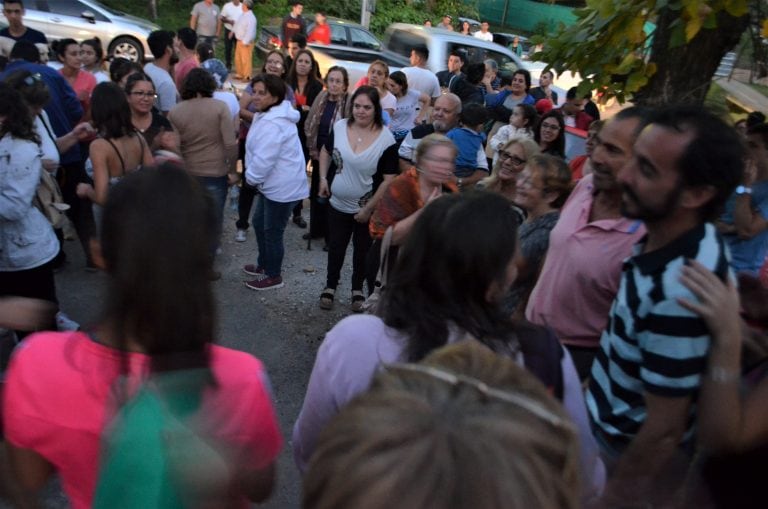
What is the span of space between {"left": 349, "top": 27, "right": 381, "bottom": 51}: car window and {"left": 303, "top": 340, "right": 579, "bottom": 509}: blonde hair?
13.9 meters

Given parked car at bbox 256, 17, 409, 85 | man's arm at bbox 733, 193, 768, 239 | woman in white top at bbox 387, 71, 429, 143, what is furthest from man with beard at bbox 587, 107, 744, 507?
parked car at bbox 256, 17, 409, 85

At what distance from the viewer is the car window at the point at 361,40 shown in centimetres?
1398

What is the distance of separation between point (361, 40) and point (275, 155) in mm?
9796

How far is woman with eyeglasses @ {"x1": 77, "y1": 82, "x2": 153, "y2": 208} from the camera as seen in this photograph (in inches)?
157

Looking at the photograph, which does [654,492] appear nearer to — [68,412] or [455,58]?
[68,412]

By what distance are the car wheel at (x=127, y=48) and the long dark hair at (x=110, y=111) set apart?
9.98m

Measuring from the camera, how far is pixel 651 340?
1832 millimetres

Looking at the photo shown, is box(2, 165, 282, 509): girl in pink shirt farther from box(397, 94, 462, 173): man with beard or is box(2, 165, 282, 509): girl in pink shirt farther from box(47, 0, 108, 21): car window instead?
box(47, 0, 108, 21): car window

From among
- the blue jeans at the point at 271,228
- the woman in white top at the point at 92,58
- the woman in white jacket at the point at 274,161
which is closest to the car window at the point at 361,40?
the woman in white top at the point at 92,58

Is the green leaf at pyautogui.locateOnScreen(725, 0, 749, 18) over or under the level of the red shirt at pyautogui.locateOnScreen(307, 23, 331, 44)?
over

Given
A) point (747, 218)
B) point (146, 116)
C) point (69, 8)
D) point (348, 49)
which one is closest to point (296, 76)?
point (146, 116)

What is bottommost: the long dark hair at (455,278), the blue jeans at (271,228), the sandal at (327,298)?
the sandal at (327,298)

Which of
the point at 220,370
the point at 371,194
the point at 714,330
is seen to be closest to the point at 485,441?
the point at 220,370

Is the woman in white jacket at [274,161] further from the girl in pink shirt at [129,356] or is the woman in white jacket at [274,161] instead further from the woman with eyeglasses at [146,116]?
the girl in pink shirt at [129,356]
